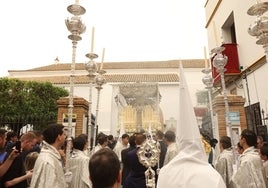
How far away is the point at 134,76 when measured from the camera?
2967 centimetres

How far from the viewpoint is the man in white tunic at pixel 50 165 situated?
311 cm

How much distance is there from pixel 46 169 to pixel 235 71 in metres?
9.58

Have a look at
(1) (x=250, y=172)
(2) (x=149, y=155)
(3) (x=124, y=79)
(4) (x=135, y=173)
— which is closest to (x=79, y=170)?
(4) (x=135, y=173)

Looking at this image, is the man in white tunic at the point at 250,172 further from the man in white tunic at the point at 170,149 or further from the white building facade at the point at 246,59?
the white building facade at the point at 246,59

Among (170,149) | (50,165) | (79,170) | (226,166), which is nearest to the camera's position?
(50,165)

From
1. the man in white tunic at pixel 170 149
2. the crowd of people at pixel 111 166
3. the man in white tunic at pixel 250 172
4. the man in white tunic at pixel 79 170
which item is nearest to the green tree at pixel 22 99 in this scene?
the crowd of people at pixel 111 166

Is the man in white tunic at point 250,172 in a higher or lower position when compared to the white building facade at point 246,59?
lower

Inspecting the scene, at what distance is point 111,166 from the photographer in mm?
2041

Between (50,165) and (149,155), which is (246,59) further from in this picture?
(50,165)

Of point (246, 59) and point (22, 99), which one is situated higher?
point (246, 59)

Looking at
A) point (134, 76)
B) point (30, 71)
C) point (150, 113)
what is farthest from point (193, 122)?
point (30, 71)

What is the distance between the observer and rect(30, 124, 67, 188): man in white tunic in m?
3.11

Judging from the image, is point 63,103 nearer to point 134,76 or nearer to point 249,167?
point 249,167

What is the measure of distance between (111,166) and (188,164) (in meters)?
0.64
